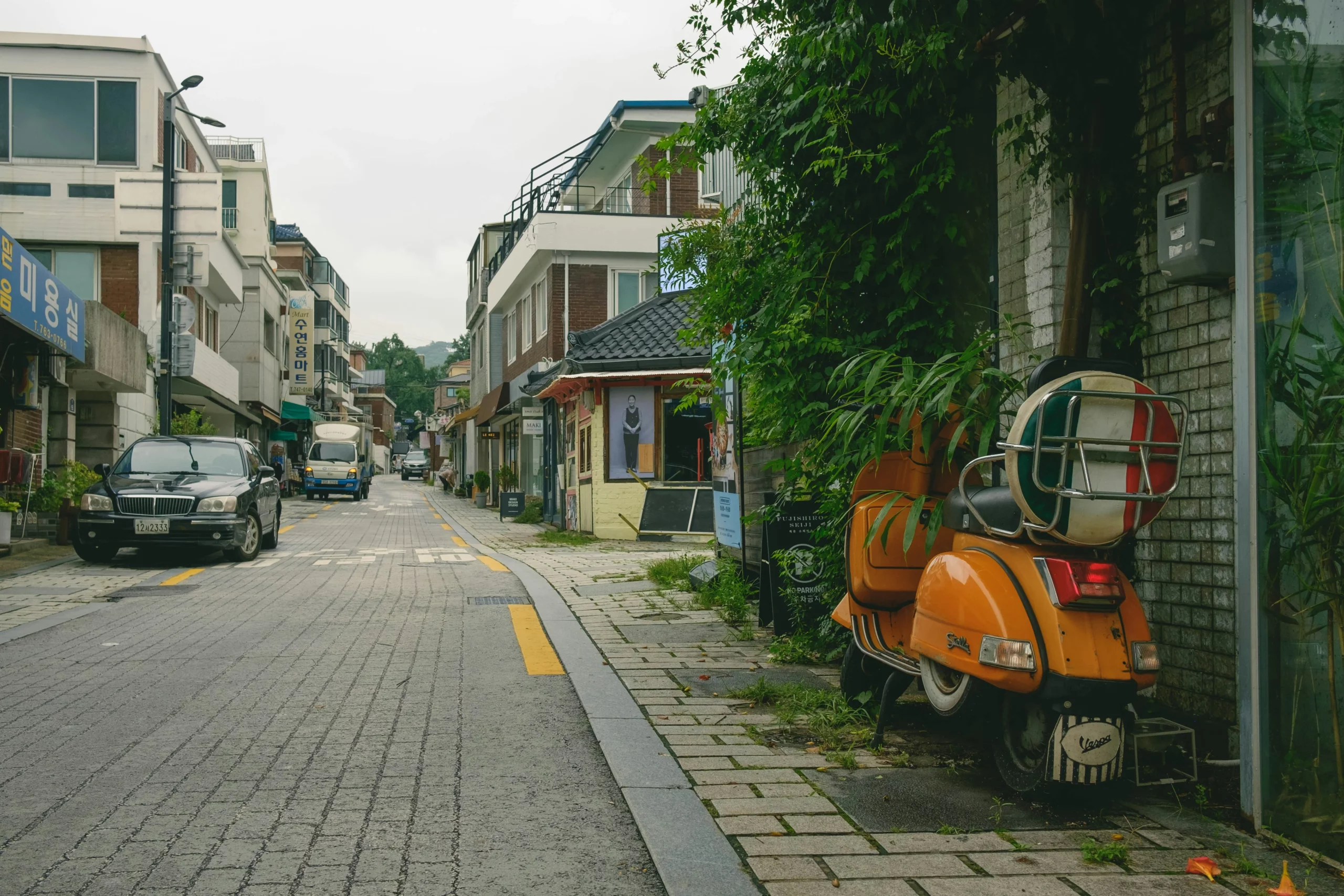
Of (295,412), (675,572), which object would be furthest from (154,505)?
(295,412)

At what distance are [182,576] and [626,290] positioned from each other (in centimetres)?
1793

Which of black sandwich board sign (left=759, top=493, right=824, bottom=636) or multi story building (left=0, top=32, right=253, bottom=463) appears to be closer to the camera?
black sandwich board sign (left=759, top=493, right=824, bottom=636)

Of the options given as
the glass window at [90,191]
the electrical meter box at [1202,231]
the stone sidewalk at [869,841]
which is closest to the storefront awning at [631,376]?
the glass window at [90,191]

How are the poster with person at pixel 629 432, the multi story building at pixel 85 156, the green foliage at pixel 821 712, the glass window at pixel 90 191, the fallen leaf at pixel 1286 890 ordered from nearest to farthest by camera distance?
the fallen leaf at pixel 1286 890
the green foliage at pixel 821 712
the poster with person at pixel 629 432
the multi story building at pixel 85 156
the glass window at pixel 90 191

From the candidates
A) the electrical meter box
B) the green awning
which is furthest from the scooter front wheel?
the green awning

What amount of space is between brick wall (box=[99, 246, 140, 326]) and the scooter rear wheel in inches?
1074

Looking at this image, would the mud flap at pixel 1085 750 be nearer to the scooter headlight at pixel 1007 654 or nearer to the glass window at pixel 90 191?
the scooter headlight at pixel 1007 654

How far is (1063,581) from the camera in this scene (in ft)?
12.4

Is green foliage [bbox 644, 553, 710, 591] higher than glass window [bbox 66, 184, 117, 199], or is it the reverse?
glass window [bbox 66, 184, 117, 199]

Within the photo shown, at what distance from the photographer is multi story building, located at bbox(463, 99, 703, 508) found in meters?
27.7

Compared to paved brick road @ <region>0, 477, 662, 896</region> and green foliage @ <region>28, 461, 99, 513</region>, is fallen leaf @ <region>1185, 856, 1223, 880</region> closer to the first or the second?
paved brick road @ <region>0, 477, 662, 896</region>

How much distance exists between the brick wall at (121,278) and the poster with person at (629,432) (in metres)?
13.1

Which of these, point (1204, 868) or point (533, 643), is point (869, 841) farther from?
point (533, 643)

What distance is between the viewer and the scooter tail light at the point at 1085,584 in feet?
12.3
